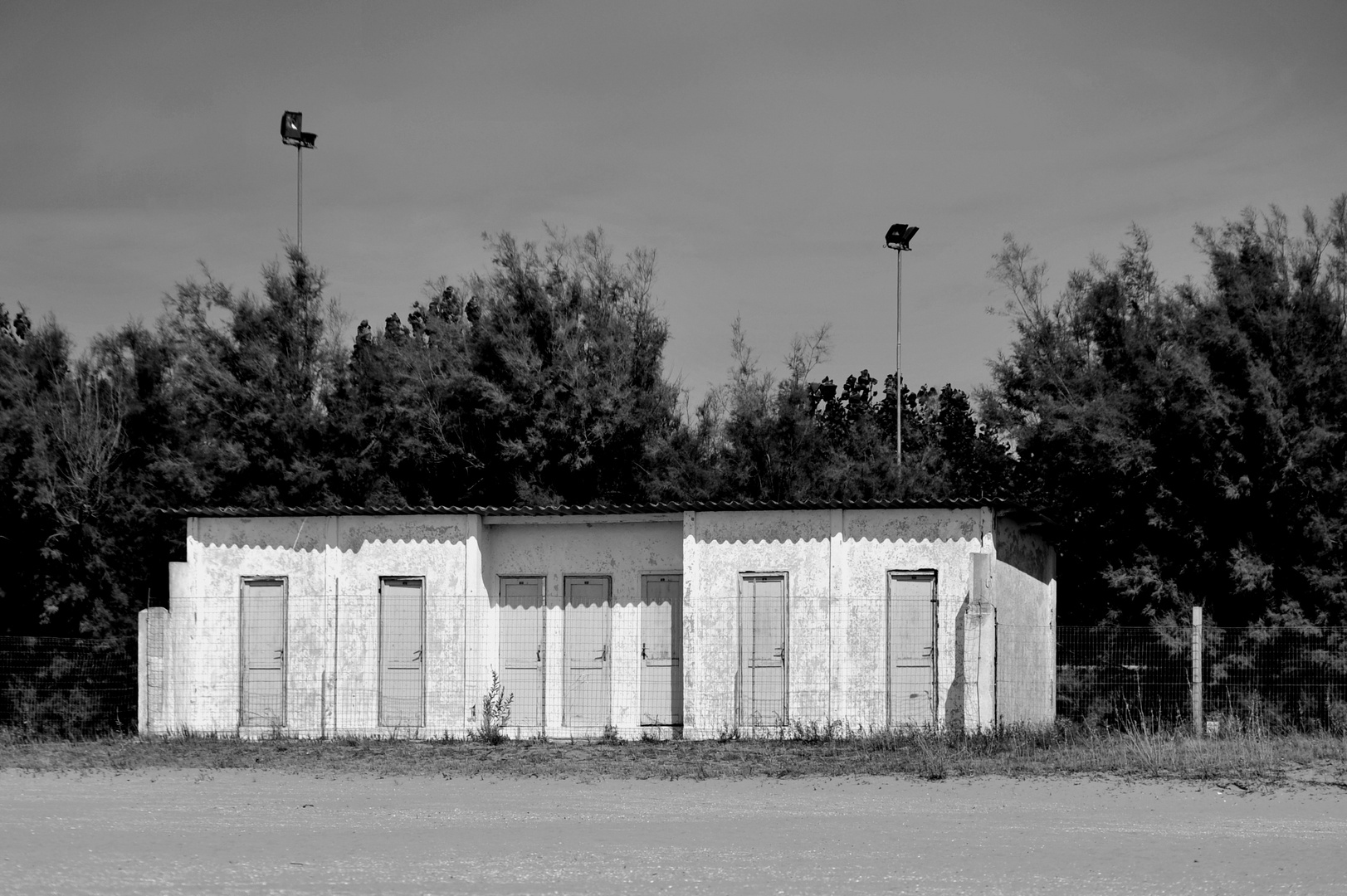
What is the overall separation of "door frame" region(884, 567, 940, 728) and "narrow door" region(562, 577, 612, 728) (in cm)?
355

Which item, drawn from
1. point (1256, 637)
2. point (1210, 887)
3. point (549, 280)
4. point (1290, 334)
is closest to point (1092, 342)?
point (1290, 334)

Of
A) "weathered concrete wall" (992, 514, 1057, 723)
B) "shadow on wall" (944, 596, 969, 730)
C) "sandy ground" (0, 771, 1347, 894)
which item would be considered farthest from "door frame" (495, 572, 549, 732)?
"weathered concrete wall" (992, 514, 1057, 723)

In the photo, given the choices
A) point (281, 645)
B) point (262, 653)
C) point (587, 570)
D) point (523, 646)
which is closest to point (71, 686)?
point (262, 653)

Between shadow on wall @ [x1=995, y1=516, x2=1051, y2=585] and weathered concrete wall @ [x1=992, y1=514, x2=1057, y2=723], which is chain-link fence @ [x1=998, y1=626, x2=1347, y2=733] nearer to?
weathered concrete wall @ [x1=992, y1=514, x2=1057, y2=723]

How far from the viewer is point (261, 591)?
63.2 ft

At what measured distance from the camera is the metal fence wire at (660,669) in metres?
17.9

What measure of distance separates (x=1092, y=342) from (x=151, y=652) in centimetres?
1665

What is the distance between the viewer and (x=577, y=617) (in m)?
19.1

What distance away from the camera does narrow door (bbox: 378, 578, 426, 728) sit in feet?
61.5

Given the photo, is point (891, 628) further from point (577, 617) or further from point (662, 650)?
point (577, 617)

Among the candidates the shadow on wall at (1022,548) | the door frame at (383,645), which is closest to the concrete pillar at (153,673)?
the door frame at (383,645)

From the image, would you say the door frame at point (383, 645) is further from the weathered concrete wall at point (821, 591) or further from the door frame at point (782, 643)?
the door frame at point (782, 643)

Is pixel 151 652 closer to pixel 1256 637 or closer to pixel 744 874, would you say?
pixel 744 874

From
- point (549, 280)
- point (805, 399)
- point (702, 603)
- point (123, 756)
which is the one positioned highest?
point (549, 280)
